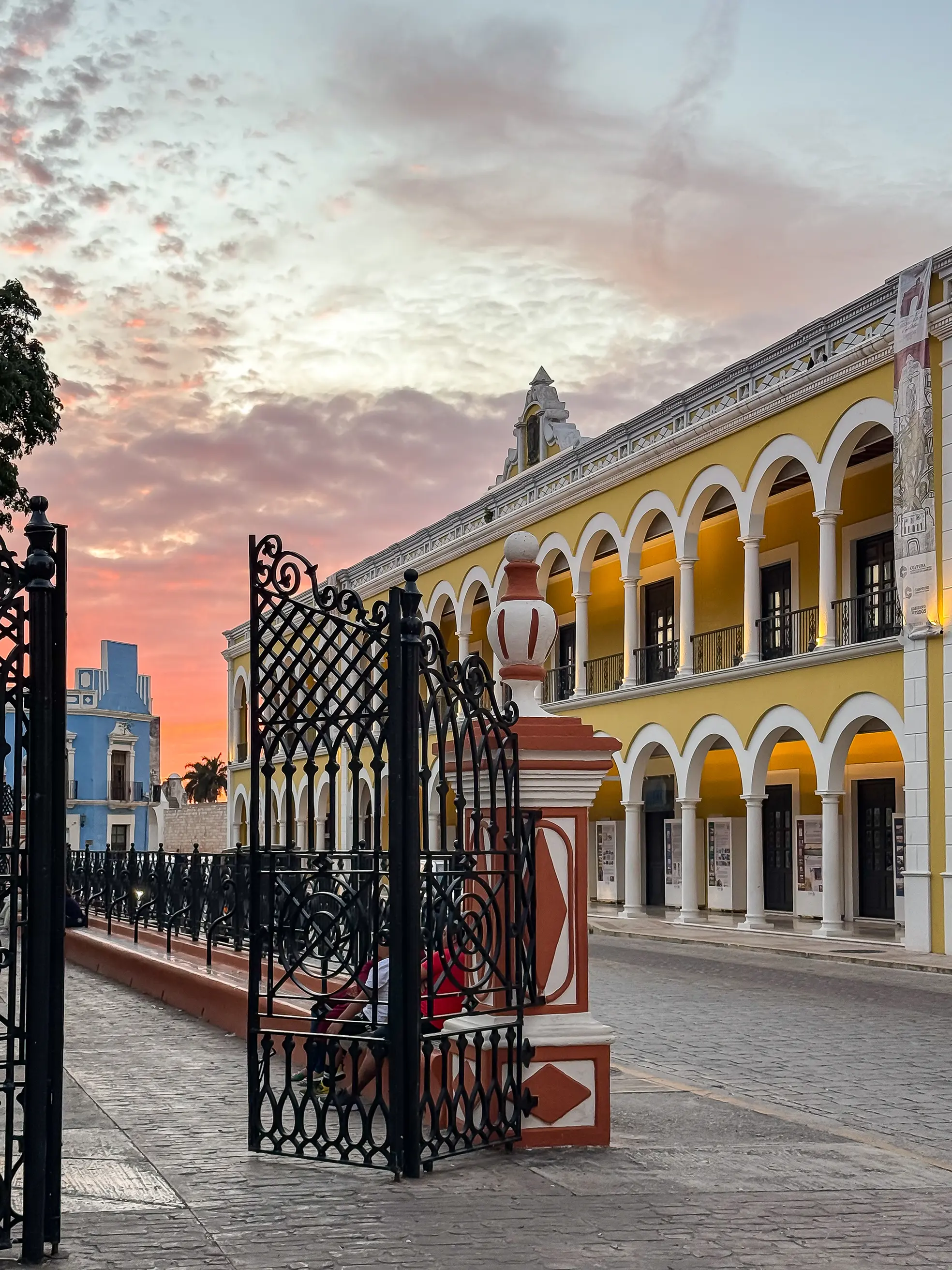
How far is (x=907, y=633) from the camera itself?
19.1 meters

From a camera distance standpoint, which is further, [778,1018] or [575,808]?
[778,1018]

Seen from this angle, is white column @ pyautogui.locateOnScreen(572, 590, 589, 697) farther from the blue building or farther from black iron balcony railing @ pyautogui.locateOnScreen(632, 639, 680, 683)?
the blue building

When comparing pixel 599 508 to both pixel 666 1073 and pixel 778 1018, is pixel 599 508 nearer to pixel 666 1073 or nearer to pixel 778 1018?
pixel 778 1018

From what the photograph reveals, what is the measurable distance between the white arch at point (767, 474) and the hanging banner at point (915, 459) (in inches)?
85.4

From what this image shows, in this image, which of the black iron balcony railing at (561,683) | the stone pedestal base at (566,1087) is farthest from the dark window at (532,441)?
the stone pedestal base at (566,1087)

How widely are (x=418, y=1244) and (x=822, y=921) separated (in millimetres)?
17055

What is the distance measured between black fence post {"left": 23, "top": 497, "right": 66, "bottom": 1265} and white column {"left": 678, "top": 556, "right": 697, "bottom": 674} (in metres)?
20.7

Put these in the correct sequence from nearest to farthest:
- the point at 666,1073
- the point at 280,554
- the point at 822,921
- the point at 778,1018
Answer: the point at 280,554 < the point at 666,1073 < the point at 778,1018 < the point at 822,921

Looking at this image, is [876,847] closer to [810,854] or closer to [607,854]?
[810,854]

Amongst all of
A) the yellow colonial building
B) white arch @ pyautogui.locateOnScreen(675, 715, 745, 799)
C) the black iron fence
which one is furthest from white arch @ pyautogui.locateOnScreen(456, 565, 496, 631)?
the black iron fence

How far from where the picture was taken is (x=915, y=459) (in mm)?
18938

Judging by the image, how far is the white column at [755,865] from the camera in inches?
891

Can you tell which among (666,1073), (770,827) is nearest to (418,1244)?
(666,1073)

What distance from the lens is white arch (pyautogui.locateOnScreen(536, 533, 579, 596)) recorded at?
2916cm
